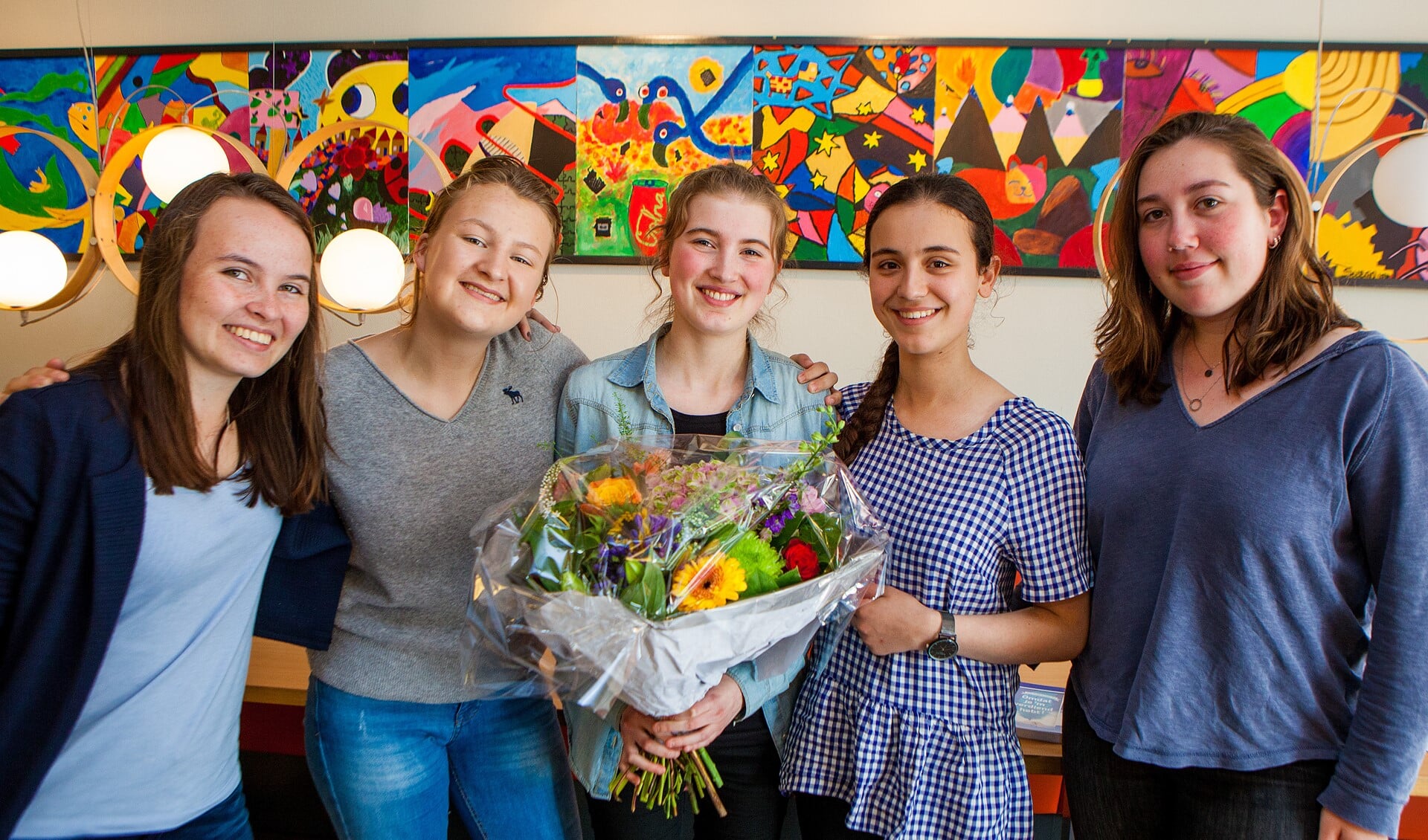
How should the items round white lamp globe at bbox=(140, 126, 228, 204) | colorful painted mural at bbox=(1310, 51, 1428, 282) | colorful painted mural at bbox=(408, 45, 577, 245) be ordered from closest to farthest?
round white lamp globe at bbox=(140, 126, 228, 204) → colorful painted mural at bbox=(1310, 51, 1428, 282) → colorful painted mural at bbox=(408, 45, 577, 245)

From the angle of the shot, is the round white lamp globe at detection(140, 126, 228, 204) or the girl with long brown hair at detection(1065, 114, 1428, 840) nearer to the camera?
the girl with long brown hair at detection(1065, 114, 1428, 840)

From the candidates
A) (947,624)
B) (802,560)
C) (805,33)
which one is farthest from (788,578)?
(805,33)

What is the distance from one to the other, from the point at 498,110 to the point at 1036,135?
2.12m

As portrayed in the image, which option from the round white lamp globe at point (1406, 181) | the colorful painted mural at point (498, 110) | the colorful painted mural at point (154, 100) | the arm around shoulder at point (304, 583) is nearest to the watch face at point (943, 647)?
the arm around shoulder at point (304, 583)

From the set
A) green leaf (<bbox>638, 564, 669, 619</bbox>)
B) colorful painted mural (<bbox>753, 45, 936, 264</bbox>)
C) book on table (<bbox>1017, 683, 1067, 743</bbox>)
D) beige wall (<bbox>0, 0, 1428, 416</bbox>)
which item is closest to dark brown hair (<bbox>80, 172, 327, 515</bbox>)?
green leaf (<bbox>638, 564, 669, 619</bbox>)

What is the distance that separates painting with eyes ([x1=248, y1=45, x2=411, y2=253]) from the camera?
350 cm

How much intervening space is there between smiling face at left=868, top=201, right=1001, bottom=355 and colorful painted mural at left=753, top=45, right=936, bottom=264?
1.89 m

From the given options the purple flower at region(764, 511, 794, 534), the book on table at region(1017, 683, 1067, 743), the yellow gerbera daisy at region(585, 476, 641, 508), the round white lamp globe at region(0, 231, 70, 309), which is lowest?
the book on table at region(1017, 683, 1067, 743)

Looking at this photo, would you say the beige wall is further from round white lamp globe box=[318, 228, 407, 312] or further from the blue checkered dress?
the blue checkered dress

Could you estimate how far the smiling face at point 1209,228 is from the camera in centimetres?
128

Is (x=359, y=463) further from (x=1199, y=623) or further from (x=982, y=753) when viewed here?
(x=1199, y=623)

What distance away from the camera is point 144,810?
119 cm

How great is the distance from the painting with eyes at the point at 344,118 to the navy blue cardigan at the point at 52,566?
2.55 m

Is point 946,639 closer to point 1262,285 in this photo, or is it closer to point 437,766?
point 1262,285
